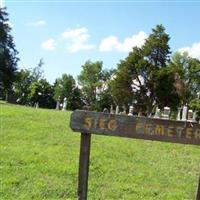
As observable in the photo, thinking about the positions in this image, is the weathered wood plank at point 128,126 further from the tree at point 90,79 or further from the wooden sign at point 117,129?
the tree at point 90,79

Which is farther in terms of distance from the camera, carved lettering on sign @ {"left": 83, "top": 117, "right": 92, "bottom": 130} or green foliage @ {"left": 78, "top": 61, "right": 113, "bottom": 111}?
green foliage @ {"left": 78, "top": 61, "right": 113, "bottom": 111}

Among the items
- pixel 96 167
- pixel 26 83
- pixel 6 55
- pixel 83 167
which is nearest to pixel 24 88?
pixel 26 83

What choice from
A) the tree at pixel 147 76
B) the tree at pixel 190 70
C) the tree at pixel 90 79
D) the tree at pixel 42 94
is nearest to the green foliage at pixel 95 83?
the tree at pixel 90 79

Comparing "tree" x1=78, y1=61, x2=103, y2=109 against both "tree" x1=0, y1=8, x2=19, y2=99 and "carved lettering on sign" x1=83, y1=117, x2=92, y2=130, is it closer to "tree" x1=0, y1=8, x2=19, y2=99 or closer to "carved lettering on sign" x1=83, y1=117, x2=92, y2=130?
"tree" x1=0, y1=8, x2=19, y2=99

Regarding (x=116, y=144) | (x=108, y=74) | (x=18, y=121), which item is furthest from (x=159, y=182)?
(x=108, y=74)

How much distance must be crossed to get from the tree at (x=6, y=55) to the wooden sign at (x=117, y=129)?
160 ft

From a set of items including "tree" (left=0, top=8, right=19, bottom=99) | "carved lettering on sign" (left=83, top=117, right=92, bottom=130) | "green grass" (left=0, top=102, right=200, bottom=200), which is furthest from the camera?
"tree" (left=0, top=8, right=19, bottom=99)

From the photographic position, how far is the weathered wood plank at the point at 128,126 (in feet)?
19.9

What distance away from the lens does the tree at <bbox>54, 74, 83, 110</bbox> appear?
3356 inches

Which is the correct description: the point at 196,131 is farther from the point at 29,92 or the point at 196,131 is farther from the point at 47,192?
the point at 29,92

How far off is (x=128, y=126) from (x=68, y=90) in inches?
3285

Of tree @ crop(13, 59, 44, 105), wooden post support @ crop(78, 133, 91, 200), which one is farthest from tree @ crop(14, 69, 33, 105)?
wooden post support @ crop(78, 133, 91, 200)

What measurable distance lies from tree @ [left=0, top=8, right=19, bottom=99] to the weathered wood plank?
48820 mm

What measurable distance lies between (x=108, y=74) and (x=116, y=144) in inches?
3131
